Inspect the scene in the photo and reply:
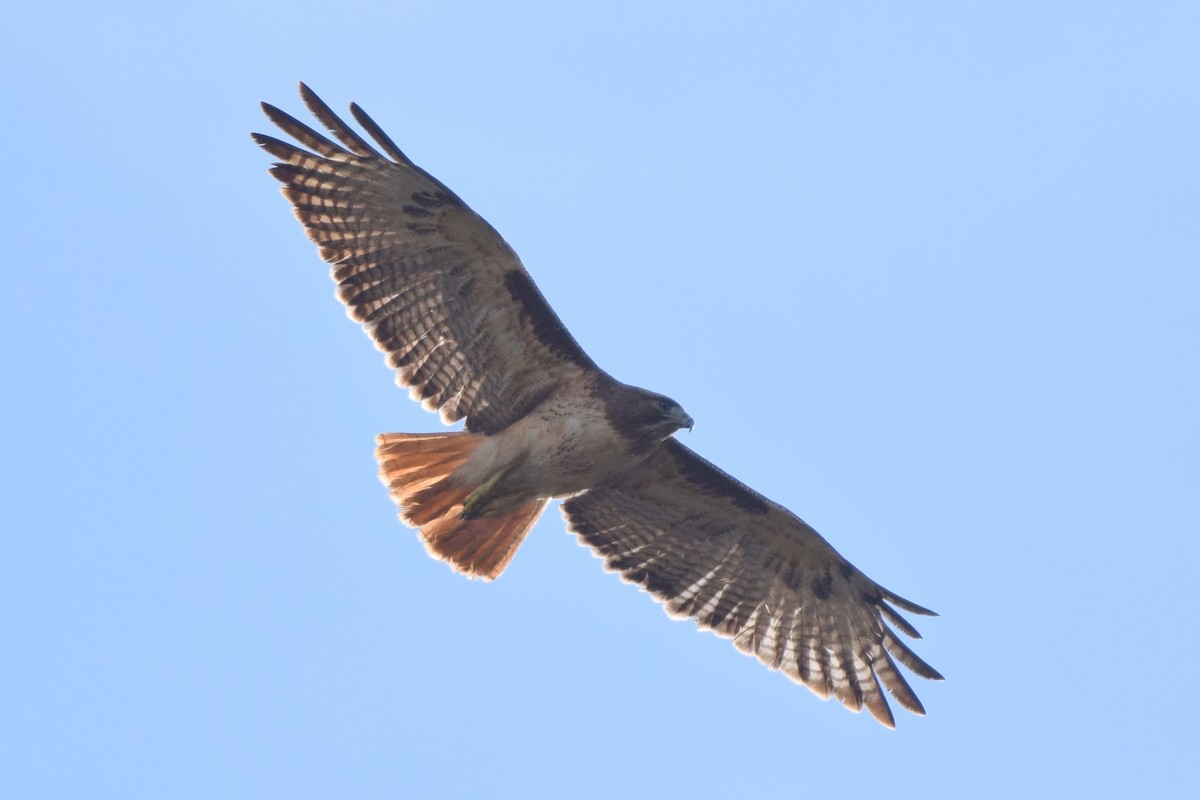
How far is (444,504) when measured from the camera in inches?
443

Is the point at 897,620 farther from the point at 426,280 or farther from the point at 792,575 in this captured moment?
the point at 426,280

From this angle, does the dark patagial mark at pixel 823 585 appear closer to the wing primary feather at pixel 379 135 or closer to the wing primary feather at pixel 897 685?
the wing primary feather at pixel 897 685

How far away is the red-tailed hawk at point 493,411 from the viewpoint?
10.9 metres

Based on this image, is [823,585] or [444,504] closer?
[444,504]

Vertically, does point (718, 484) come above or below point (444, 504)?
above

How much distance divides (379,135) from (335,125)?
31 cm

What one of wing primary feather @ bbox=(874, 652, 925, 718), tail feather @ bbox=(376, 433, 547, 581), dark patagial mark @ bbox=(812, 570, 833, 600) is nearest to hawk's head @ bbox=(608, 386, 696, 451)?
tail feather @ bbox=(376, 433, 547, 581)

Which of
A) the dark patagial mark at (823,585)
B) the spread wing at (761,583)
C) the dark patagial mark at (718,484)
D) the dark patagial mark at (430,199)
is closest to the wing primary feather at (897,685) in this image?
the spread wing at (761,583)

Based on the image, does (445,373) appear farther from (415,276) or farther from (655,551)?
(655,551)

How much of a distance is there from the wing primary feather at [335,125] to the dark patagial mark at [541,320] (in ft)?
3.91

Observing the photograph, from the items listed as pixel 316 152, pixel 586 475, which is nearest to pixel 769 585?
pixel 586 475

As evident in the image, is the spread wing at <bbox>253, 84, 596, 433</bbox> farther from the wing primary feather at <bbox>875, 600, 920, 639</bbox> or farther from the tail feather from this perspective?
the wing primary feather at <bbox>875, 600, 920, 639</bbox>

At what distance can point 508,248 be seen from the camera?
10.8 meters

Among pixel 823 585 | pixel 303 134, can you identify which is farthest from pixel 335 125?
pixel 823 585
